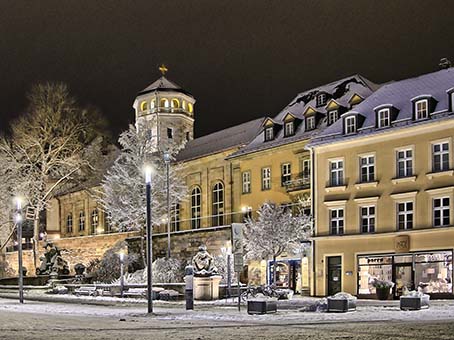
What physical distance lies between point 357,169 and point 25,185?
31.0 m

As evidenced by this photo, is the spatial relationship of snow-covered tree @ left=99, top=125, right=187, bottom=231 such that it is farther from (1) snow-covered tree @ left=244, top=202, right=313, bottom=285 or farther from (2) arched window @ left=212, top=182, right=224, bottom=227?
(1) snow-covered tree @ left=244, top=202, right=313, bottom=285

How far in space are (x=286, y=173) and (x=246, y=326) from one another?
3181 centimetres

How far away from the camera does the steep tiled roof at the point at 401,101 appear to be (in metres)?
43.4

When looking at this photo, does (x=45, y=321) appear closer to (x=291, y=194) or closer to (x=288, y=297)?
(x=288, y=297)

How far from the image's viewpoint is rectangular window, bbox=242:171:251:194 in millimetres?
57741

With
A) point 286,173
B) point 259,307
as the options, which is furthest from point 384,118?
point 259,307

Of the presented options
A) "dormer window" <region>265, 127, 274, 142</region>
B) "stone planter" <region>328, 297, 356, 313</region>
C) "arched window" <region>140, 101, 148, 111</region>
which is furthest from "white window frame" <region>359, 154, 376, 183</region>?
"arched window" <region>140, 101, 148, 111</region>

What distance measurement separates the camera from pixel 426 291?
41312mm

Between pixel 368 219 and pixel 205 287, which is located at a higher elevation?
pixel 368 219

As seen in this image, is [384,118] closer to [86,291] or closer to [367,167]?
[367,167]

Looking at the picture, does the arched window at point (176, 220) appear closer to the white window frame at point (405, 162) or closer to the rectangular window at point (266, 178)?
the rectangular window at point (266, 178)

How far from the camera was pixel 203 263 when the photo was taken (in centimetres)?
3841

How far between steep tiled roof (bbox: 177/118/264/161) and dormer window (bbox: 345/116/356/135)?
1558cm

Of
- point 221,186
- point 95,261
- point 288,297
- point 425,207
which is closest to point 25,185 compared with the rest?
point 95,261
